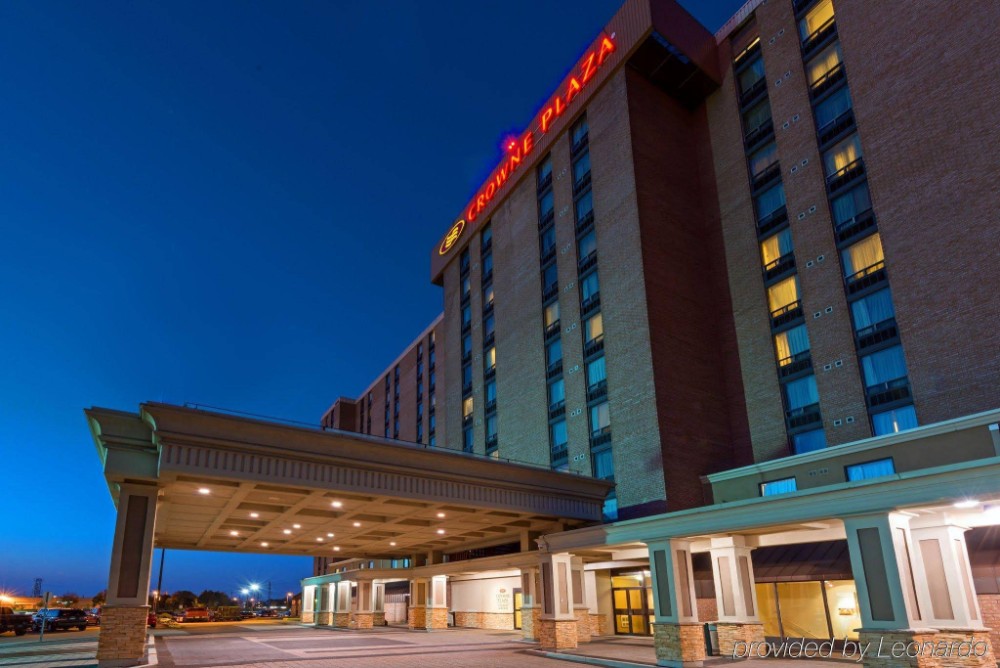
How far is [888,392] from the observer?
85.7 feet

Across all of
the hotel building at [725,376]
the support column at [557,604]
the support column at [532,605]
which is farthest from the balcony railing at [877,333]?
the support column at [532,605]

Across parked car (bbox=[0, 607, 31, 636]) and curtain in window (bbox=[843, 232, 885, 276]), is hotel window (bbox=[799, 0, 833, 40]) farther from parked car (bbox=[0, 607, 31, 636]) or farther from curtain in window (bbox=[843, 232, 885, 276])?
parked car (bbox=[0, 607, 31, 636])

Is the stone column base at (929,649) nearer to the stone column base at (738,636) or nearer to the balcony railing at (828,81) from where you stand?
the stone column base at (738,636)

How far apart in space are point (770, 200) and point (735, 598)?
20030 millimetres

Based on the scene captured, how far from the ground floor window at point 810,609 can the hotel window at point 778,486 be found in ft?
12.6

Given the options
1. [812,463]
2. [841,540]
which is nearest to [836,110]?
[812,463]

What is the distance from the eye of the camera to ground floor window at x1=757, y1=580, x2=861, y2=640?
960 inches

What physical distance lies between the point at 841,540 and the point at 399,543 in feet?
79.5

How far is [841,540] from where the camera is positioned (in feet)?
78.7

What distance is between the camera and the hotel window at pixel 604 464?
34.3m

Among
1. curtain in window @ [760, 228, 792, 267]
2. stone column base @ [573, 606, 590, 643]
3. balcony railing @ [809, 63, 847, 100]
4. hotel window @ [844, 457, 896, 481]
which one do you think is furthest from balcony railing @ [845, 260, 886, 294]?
stone column base @ [573, 606, 590, 643]

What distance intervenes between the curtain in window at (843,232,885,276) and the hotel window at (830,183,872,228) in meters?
1.23

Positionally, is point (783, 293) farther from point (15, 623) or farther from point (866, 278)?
point (15, 623)

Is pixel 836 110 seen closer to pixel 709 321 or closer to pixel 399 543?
pixel 709 321
